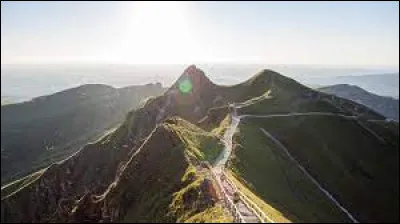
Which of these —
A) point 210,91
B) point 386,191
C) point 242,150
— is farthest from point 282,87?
point 242,150

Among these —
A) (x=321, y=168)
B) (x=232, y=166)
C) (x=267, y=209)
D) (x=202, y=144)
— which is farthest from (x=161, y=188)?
(x=321, y=168)

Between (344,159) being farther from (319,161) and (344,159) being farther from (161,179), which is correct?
(161,179)

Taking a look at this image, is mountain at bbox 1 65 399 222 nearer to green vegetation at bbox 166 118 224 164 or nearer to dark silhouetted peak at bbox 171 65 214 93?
green vegetation at bbox 166 118 224 164

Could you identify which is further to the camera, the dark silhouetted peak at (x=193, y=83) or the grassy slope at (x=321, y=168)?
the dark silhouetted peak at (x=193, y=83)

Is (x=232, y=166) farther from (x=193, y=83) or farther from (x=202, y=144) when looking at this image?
(x=193, y=83)

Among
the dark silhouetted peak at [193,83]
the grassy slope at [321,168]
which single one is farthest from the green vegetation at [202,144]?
the dark silhouetted peak at [193,83]

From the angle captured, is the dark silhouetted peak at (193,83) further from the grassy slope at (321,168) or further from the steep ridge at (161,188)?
the steep ridge at (161,188)
